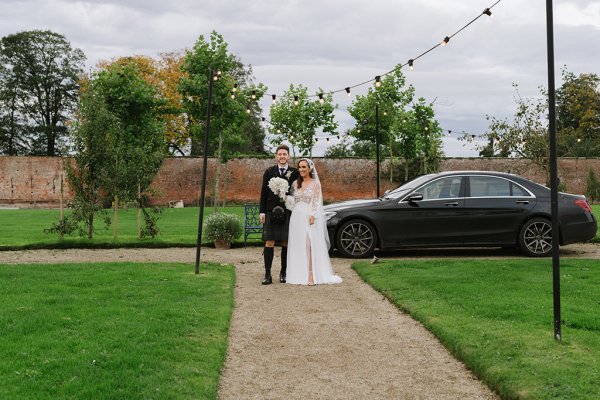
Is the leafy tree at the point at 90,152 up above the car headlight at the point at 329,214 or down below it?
above

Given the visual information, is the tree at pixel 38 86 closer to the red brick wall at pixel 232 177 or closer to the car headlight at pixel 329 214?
the red brick wall at pixel 232 177

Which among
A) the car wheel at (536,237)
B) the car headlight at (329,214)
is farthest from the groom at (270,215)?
the car wheel at (536,237)

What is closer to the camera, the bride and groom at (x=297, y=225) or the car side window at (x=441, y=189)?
the bride and groom at (x=297, y=225)

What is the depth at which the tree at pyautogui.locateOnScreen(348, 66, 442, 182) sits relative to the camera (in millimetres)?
39469

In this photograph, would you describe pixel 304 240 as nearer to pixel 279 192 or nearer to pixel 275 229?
pixel 275 229

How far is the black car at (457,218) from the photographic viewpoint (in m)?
12.6

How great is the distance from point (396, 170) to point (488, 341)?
3896 centimetres

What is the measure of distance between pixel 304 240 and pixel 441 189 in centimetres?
391

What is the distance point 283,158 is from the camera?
9742 millimetres

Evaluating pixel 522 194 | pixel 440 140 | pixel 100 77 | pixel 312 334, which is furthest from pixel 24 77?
pixel 312 334

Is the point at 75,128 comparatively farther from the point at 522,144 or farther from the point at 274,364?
the point at 522,144

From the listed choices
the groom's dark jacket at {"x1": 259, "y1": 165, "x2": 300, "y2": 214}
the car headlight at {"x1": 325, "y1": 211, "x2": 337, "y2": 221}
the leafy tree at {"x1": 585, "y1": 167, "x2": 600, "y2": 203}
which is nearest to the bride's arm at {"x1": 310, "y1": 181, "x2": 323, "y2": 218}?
the groom's dark jacket at {"x1": 259, "y1": 165, "x2": 300, "y2": 214}

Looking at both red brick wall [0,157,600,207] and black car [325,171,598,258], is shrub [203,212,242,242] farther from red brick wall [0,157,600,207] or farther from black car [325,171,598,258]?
red brick wall [0,157,600,207]

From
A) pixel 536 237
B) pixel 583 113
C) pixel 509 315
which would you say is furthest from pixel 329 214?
pixel 583 113
